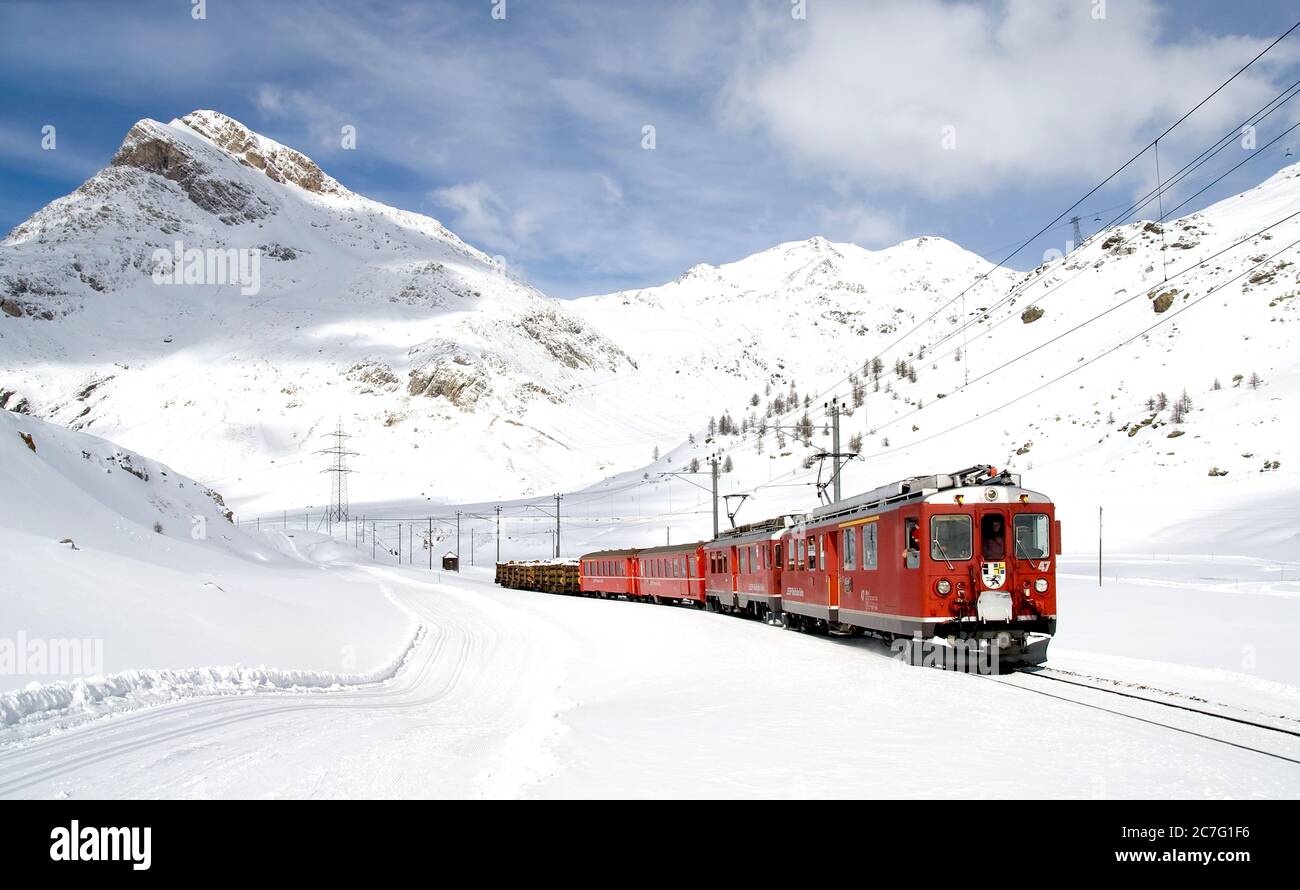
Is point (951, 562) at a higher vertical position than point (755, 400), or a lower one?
lower

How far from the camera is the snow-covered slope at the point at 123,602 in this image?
487 inches

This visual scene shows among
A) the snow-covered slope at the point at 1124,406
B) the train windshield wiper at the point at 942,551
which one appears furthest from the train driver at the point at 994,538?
the snow-covered slope at the point at 1124,406

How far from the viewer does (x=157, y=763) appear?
8.88 meters

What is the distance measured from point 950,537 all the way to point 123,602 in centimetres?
1494

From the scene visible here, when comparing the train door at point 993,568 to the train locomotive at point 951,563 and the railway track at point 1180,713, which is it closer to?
the train locomotive at point 951,563

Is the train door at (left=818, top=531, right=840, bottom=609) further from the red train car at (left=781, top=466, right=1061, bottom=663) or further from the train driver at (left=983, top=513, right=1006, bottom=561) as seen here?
the train driver at (left=983, top=513, right=1006, bottom=561)

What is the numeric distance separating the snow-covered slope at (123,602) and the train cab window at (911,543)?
1128 centimetres

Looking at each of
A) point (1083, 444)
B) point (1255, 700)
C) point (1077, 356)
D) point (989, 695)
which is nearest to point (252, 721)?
point (989, 695)

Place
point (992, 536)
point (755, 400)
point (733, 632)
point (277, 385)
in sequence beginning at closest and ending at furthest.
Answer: point (992, 536), point (733, 632), point (277, 385), point (755, 400)

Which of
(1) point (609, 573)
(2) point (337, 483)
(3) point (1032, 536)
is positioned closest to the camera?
(3) point (1032, 536)

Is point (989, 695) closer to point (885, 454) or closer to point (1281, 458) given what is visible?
point (1281, 458)

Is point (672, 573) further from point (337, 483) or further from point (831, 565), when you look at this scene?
point (337, 483)

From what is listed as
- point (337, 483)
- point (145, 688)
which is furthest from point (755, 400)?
point (145, 688)

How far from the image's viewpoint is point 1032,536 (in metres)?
17.0
